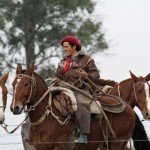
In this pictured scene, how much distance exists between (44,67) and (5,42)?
3261mm

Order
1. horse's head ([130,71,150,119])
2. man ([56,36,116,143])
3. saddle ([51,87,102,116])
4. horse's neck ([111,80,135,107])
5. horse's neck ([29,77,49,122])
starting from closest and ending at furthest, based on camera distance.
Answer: horse's neck ([29,77,49,122])
saddle ([51,87,102,116])
man ([56,36,116,143])
horse's head ([130,71,150,119])
horse's neck ([111,80,135,107])

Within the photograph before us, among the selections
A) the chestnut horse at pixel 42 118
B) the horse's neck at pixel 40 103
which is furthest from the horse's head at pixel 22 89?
the horse's neck at pixel 40 103

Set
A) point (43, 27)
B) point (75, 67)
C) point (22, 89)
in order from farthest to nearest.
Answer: point (43, 27)
point (75, 67)
point (22, 89)

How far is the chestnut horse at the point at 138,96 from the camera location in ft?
36.9

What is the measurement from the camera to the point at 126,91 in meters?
12.1

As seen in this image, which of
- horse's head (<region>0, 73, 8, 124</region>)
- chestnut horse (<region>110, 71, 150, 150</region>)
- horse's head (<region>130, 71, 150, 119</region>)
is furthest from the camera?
chestnut horse (<region>110, 71, 150, 150</region>)

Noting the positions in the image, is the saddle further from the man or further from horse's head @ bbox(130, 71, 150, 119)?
horse's head @ bbox(130, 71, 150, 119)

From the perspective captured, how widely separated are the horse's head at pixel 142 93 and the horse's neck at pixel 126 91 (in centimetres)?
21

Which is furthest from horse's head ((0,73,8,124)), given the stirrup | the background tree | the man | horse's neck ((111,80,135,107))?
the background tree

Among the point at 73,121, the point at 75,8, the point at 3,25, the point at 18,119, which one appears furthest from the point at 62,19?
the point at 73,121

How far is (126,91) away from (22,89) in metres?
3.25

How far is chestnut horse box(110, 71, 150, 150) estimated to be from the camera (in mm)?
11234

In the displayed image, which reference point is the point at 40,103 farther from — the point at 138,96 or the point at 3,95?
the point at 138,96

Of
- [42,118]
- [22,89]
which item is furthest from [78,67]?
[22,89]
